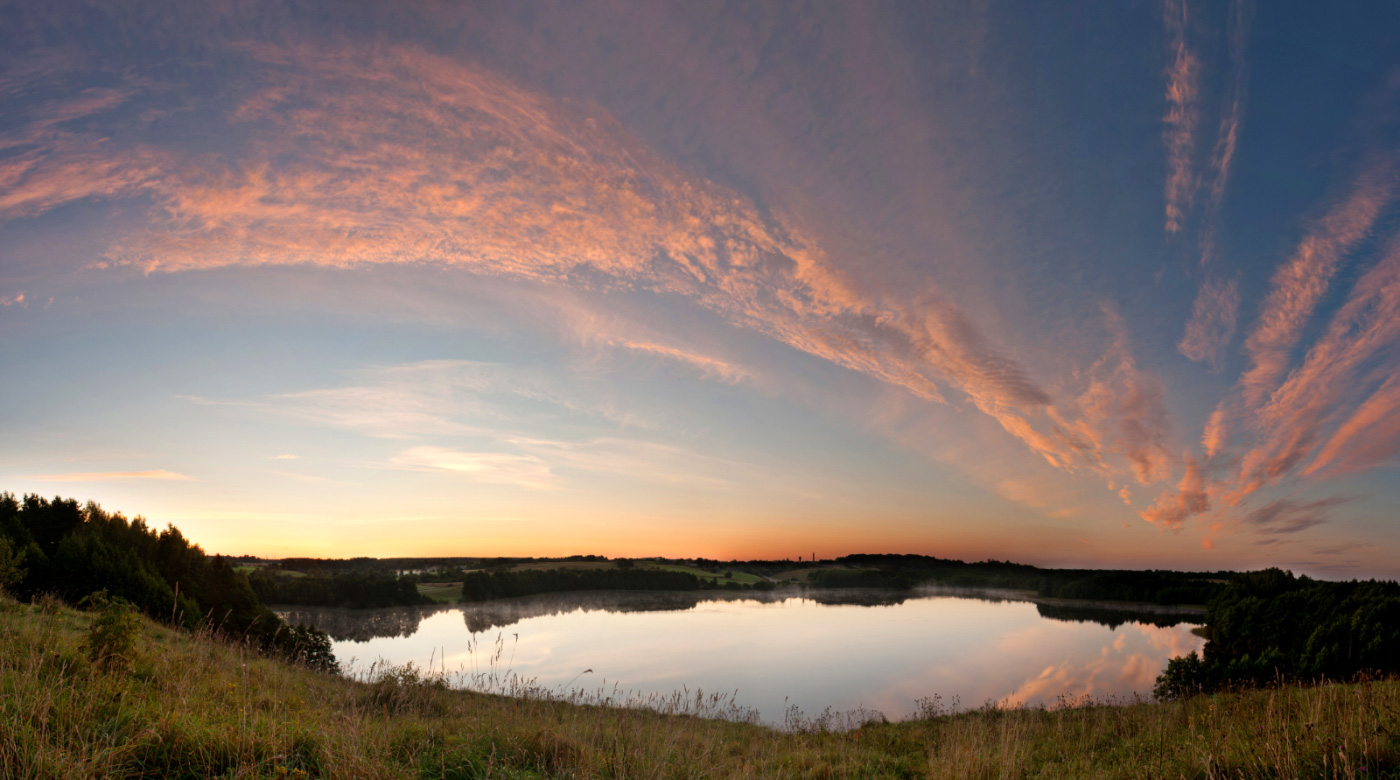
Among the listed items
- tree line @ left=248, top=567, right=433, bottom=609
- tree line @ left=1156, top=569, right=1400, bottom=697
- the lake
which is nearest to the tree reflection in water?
the lake

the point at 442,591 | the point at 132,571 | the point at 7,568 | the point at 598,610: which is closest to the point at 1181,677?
the point at 7,568

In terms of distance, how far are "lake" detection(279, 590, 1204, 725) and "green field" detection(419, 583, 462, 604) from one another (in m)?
8.07

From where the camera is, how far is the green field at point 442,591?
118m

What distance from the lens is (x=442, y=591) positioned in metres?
125

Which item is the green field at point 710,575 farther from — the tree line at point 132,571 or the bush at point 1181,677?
the bush at point 1181,677

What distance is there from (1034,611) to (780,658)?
88.6m

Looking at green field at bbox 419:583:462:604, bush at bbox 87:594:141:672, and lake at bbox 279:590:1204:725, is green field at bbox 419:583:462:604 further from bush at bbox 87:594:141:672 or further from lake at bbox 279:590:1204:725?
bush at bbox 87:594:141:672

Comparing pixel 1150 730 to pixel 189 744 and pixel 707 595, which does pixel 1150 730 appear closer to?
pixel 189 744

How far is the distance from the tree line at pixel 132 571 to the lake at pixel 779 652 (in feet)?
18.6

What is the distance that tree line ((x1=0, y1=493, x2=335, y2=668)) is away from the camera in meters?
28.3

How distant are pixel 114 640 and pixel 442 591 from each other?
131051 millimetres

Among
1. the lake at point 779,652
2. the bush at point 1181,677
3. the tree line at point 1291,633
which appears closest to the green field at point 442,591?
the lake at point 779,652

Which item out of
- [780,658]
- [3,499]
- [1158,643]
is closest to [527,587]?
[780,658]

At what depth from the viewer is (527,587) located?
13175 centimetres
